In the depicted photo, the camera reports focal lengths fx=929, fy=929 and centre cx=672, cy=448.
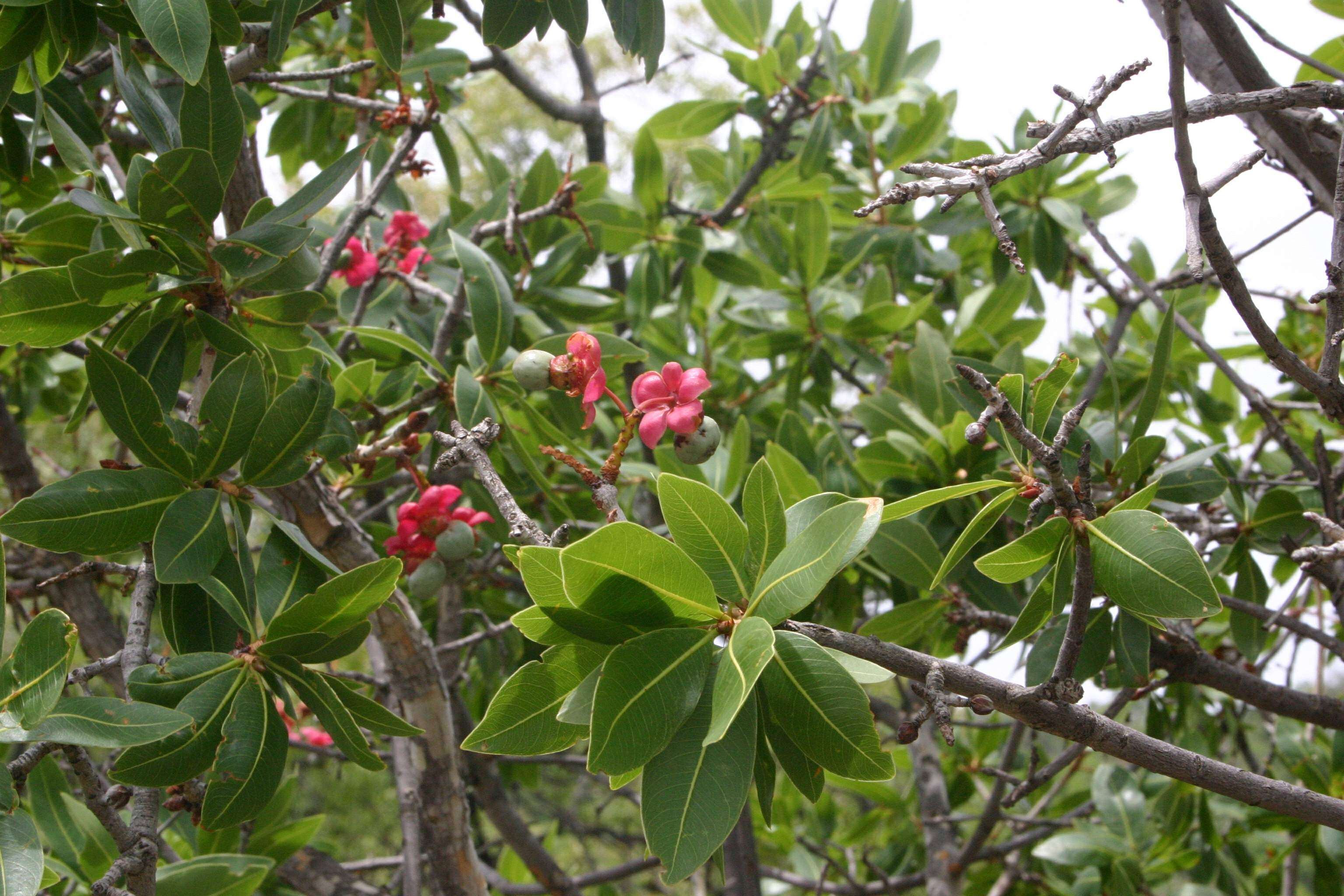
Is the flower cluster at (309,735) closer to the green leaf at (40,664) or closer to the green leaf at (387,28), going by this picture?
the green leaf at (40,664)

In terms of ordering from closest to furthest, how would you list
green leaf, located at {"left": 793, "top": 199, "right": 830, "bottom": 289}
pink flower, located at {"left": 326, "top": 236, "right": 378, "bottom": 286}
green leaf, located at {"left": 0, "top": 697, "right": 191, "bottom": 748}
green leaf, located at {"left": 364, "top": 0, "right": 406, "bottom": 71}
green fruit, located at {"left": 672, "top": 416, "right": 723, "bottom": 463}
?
green leaf, located at {"left": 0, "top": 697, "right": 191, "bottom": 748} < green fruit, located at {"left": 672, "top": 416, "right": 723, "bottom": 463} < green leaf, located at {"left": 364, "top": 0, "right": 406, "bottom": 71} < pink flower, located at {"left": 326, "top": 236, "right": 378, "bottom": 286} < green leaf, located at {"left": 793, "top": 199, "right": 830, "bottom": 289}

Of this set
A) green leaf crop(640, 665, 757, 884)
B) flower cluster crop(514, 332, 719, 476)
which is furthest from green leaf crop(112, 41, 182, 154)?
green leaf crop(640, 665, 757, 884)

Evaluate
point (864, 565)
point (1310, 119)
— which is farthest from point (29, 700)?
point (1310, 119)

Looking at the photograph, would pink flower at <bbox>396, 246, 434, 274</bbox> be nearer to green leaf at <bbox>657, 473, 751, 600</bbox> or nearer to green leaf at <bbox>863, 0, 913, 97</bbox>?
green leaf at <bbox>657, 473, 751, 600</bbox>

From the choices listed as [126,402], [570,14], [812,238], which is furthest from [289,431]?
[812,238]

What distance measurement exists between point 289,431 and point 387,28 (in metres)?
0.69

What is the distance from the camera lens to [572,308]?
2129 millimetres

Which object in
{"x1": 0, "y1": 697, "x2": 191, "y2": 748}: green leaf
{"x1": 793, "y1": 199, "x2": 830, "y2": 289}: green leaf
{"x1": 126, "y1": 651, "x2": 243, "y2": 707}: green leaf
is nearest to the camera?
{"x1": 0, "y1": 697, "x2": 191, "y2": 748}: green leaf

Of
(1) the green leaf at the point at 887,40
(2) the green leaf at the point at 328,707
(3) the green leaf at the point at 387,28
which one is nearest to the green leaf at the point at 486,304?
(3) the green leaf at the point at 387,28

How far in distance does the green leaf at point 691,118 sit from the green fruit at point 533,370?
1510 millimetres

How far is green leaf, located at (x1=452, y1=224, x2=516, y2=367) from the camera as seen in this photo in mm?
1455

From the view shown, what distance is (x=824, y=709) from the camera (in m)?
0.85

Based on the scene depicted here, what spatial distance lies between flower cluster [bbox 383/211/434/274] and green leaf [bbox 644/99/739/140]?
2.59ft

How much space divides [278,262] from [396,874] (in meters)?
1.83
